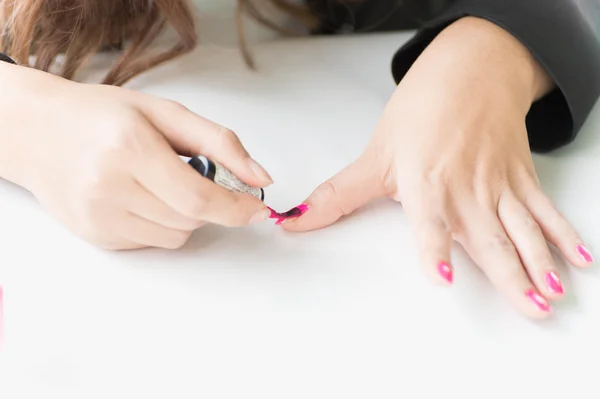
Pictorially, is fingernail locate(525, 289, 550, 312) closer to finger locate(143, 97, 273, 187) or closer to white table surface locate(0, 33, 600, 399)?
white table surface locate(0, 33, 600, 399)

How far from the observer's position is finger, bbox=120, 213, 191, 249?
42 cm

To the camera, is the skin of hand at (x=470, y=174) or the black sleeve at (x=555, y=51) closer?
the skin of hand at (x=470, y=174)

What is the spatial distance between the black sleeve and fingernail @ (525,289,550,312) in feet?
0.60

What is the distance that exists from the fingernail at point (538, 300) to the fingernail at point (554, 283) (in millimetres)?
11

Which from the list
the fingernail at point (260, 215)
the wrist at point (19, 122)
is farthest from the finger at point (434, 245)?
the wrist at point (19, 122)

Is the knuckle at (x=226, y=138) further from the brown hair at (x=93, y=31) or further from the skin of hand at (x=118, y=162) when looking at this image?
the brown hair at (x=93, y=31)

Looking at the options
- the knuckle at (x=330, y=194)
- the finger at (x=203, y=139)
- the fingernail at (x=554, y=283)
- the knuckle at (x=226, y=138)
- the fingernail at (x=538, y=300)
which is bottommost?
the knuckle at (x=330, y=194)

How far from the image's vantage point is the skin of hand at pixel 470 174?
0.42m

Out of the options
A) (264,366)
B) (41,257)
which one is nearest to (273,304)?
(264,366)

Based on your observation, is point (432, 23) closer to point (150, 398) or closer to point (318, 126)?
point (318, 126)

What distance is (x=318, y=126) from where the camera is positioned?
0.57 metres

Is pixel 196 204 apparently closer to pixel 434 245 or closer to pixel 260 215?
pixel 260 215

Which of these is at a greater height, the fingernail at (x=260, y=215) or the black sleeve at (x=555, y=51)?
the black sleeve at (x=555, y=51)

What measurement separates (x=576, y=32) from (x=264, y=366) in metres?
0.42
